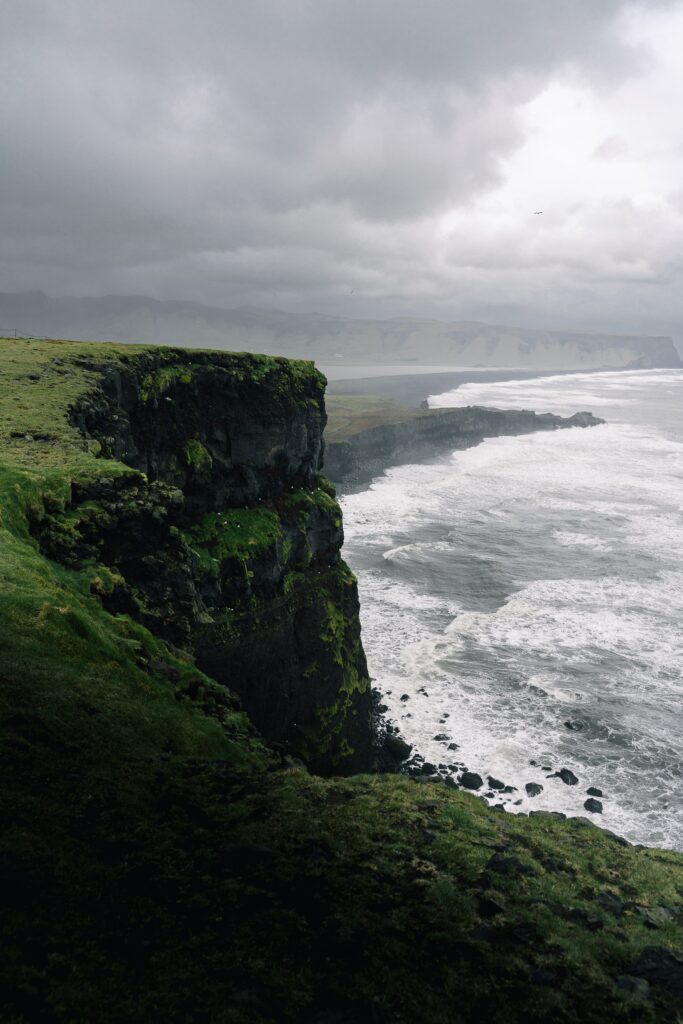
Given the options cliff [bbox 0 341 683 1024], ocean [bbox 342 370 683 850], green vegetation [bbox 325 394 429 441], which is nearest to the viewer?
cliff [bbox 0 341 683 1024]

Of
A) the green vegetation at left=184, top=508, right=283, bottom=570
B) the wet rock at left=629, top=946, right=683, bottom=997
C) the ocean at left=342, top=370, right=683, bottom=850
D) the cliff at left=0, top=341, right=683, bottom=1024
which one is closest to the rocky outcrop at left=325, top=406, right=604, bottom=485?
the ocean at left=342, top=370, right=683, bottom=850

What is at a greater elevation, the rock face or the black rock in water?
the rock face

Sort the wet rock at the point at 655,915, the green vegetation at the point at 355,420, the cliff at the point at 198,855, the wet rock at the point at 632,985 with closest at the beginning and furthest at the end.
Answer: the cliff at the point at 198,855
the wet rock at the point at 632,985
the wet rock at the point at 655,915
the green vegetation at the point at 355,420

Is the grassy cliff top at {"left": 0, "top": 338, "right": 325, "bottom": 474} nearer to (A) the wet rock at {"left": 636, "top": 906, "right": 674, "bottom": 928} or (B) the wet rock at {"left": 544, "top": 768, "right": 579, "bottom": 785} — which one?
(A) the wet rock at {"left": 636, "top": 906, "right": 674, "bottom": 928}

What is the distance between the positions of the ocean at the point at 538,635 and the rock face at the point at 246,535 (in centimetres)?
719

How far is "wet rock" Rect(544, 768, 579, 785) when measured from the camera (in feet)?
111

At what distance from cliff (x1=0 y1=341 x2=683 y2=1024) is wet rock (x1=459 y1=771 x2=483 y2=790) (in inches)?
449

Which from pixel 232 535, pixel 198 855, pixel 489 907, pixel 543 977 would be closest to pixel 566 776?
pixel 232 535

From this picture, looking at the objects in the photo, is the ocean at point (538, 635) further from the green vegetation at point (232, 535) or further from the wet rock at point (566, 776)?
the green vegetation at point (232, 535)

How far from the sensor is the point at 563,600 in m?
57.2

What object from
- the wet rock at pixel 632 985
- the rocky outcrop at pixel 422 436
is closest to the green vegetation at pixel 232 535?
the wet rock at pixel 632 985

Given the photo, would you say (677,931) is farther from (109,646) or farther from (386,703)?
(386,703)

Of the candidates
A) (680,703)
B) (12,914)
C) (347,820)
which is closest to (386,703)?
(680,703)

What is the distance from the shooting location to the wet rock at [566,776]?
111ft
